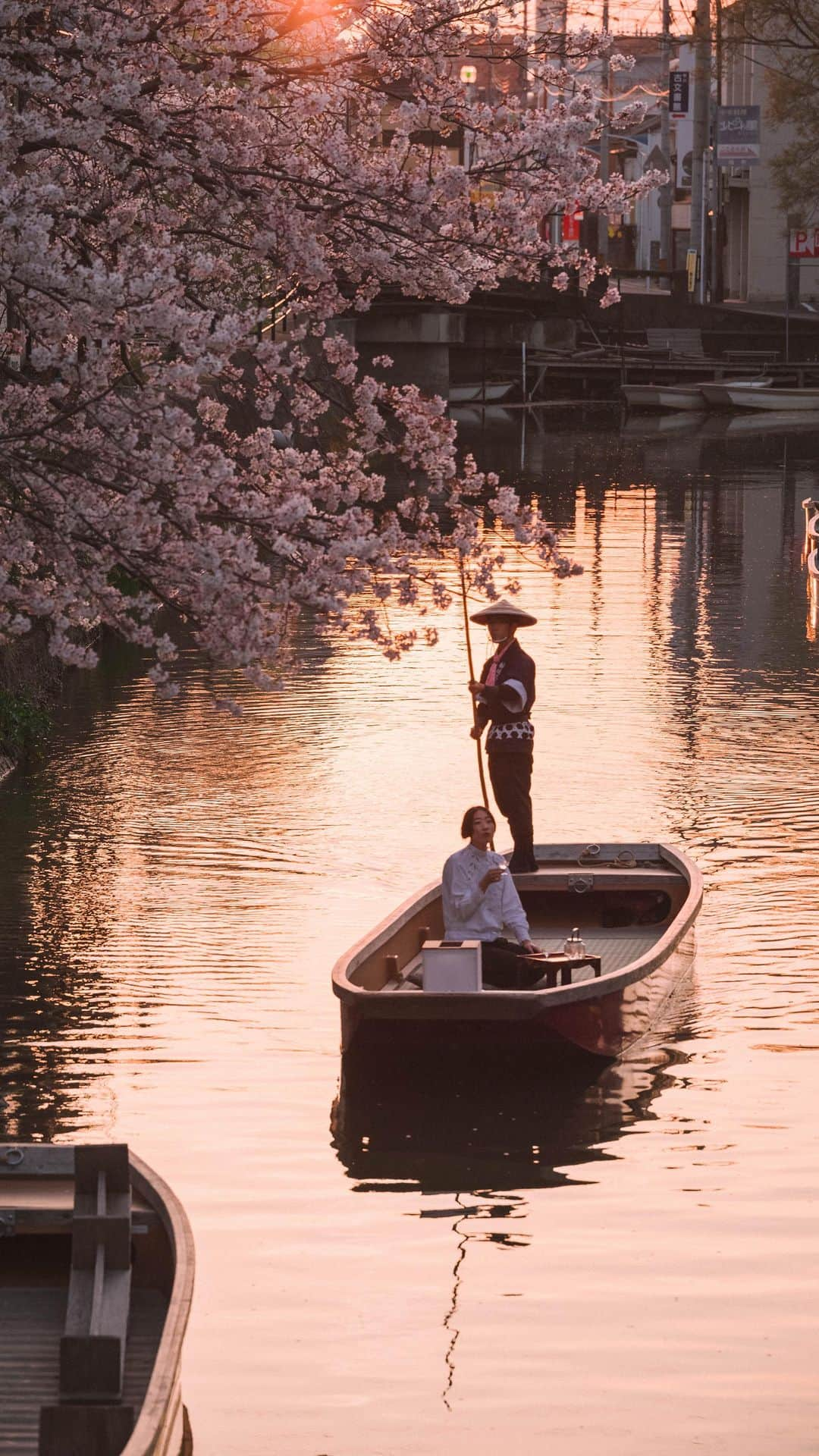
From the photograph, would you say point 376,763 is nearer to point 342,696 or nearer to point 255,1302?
point 342,696

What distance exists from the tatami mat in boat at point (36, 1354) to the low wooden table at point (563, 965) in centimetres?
540

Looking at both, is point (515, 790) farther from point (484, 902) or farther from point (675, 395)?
point (675, 395)

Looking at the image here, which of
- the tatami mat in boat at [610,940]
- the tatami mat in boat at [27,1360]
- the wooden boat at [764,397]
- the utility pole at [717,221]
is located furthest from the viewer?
the utility pole at [717,221]

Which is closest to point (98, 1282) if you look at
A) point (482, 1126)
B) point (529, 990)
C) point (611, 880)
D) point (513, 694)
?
point (482, 1126)

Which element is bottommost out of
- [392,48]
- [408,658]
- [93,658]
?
[408,658]

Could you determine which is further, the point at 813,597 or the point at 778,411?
the point at 778,411

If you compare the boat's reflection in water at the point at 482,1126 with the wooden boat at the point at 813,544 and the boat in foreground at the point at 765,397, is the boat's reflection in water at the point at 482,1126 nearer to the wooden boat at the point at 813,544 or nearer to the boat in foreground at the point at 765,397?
the wooden boat at the point at 813,544

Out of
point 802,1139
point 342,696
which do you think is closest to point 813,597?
point 342,696

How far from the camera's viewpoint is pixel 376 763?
24.9 metres

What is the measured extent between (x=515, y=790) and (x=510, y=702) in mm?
700

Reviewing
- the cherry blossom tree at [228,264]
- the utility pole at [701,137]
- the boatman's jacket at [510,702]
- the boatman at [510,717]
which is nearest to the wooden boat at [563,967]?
the boatman at [510,717]

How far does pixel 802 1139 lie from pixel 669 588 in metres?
25.9

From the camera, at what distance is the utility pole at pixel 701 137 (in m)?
82.6

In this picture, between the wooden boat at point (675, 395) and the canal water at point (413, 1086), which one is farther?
the wooden boat at point (675, 395)
